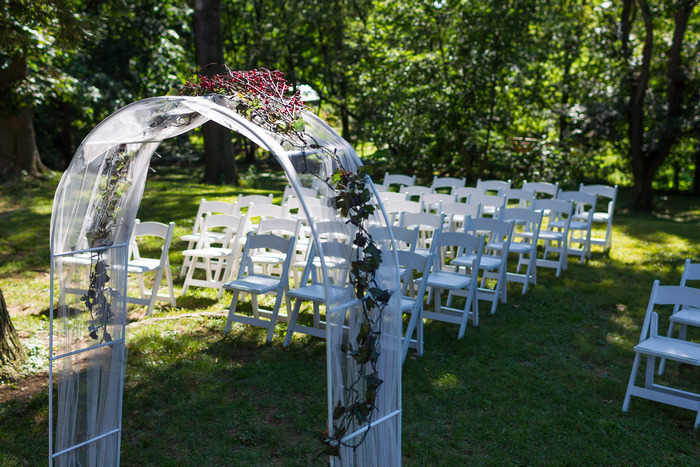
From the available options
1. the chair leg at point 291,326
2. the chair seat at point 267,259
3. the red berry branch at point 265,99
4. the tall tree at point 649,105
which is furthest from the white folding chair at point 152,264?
the tall tree at point 649,105

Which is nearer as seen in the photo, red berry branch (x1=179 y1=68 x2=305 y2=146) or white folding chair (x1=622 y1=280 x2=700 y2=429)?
red berry branch (x1=179 y1=68 x2=305 y2=146)

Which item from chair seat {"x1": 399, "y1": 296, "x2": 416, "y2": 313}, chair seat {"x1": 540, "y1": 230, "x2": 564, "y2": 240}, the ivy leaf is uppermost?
chair seat {"x1": 540, "y1": 230, "x2": 564, "y2": 240}

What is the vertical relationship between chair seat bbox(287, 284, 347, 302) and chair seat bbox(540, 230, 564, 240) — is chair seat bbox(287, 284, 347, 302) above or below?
below

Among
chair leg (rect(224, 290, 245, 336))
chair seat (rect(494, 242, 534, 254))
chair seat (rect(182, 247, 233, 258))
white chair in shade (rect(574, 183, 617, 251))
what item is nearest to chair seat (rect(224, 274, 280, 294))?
chair leg (rect(224, 290, 245, 336))

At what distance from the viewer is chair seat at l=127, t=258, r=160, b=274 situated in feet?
18.7

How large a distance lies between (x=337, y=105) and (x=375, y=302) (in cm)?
1974

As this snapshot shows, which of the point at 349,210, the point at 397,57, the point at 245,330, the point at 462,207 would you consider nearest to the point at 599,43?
the point at 397,57

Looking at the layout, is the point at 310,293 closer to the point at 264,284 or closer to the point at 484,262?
the point at 264,284

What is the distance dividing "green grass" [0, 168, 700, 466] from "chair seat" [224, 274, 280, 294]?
540mm

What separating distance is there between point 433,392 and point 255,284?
194 cm

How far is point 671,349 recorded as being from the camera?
3994mm

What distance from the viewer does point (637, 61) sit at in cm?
1405

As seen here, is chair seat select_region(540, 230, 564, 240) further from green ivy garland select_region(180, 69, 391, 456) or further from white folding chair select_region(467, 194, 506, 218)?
green ivy garland select_region(180, 69, 391, 456)

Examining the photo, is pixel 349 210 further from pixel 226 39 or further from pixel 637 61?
pixel 226 39
